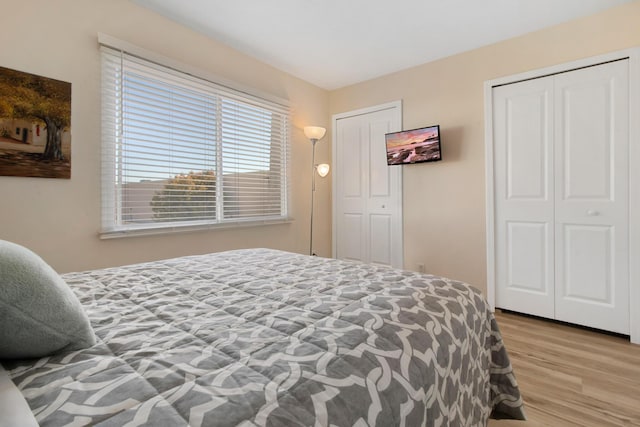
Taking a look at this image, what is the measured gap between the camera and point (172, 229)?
2.58 meters

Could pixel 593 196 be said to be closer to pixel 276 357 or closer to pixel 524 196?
pixel 524 196

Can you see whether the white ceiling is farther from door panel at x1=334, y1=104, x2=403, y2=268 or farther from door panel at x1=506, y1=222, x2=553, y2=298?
Result: door panel at x1=506, y1=222, x2=553, y2=298

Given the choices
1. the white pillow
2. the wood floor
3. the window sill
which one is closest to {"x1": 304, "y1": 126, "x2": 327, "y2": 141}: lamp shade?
the window sill

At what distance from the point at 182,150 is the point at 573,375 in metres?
3.19

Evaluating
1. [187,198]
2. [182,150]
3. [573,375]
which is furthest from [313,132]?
[573,375]

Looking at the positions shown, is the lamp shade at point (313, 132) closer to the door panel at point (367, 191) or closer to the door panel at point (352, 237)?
the door panel at point (367, 191)

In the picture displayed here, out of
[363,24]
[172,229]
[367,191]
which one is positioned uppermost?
[363,24]

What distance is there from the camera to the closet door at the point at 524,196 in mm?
2684

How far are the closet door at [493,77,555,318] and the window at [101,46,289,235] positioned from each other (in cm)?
226

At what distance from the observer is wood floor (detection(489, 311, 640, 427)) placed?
1.49 m

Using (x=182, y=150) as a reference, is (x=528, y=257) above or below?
below

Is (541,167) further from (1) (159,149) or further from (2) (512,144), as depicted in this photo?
(1) (159,149)

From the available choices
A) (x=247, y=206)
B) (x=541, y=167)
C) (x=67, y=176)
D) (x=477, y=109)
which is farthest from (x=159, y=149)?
(x=541, y=167)

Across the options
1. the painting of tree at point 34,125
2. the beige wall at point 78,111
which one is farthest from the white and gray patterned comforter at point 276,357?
the painting of tree at point 34,125
